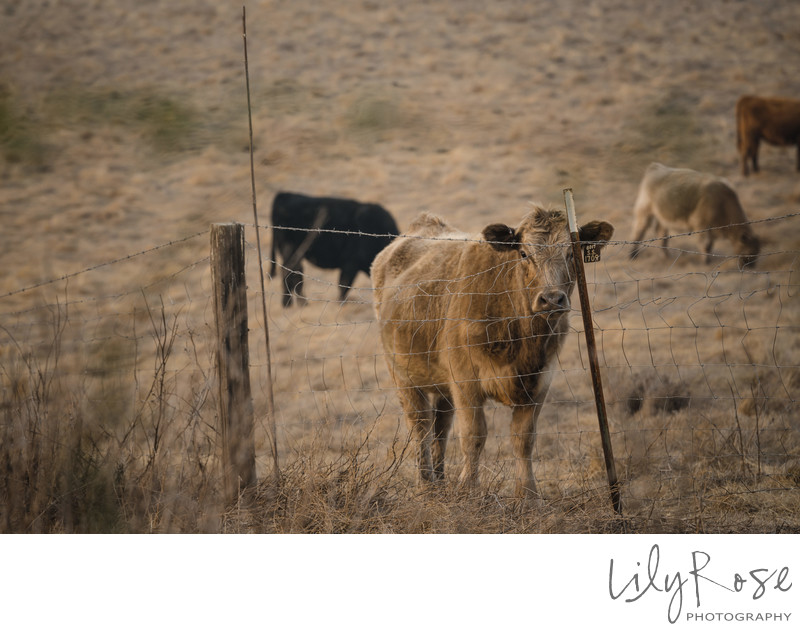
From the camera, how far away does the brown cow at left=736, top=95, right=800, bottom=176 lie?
660 inches

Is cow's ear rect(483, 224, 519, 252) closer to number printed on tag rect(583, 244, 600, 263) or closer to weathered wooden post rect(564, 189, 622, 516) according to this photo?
number printed on tag rect(583, 244, 600, 263)

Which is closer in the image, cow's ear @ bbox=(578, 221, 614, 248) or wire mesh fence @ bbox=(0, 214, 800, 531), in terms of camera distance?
wire mesh fence @ bbox=(0, 214, 800, 531)

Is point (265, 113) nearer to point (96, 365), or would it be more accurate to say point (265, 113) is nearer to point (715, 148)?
point (715, 148)

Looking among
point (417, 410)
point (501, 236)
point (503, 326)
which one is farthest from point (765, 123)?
point (503, 326)

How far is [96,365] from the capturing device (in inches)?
151

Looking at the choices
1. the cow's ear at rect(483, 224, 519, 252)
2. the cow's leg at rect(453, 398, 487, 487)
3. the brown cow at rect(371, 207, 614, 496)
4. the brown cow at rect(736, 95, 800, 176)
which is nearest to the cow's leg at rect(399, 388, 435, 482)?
the brown cow at rect(371, 207, 614, 496)

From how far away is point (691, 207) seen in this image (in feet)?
45.6

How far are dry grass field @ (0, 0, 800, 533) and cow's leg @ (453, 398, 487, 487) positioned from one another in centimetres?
27

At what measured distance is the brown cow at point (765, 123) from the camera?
1677cm

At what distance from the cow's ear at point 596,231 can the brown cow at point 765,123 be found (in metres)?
14.1

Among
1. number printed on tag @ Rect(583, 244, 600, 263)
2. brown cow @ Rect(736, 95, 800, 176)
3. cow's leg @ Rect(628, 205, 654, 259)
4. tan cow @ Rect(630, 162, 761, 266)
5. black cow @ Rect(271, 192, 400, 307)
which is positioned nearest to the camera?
number printed on tag @ Rect(583, 244, 600, 263)
